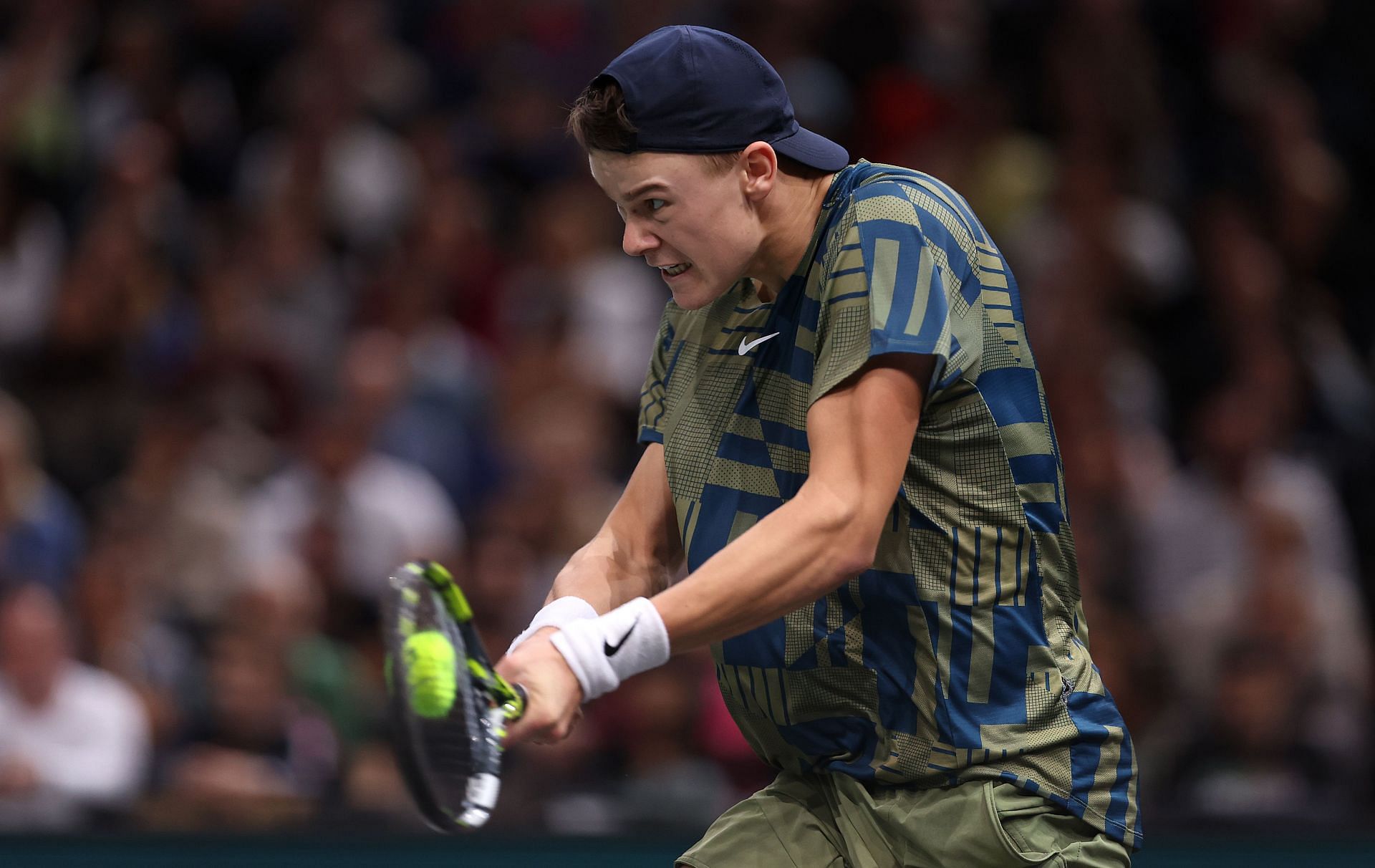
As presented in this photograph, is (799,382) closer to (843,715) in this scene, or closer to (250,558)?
(843,715)

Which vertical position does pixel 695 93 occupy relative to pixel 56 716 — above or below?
above

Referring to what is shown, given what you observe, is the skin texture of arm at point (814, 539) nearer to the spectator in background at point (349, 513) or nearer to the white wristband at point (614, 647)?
the white wristband at point (614, 647)

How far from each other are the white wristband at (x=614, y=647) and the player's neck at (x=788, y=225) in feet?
2.26

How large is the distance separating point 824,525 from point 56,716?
4.62 metres

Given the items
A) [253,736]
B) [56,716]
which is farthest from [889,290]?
[56,716]

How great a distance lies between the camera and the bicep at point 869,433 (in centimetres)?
255

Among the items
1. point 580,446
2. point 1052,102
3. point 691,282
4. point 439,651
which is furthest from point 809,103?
point 439,651

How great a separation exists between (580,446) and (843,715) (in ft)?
13.6

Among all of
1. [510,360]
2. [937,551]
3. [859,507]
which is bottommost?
[510,360]

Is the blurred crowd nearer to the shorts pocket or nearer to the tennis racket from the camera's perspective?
the shorts pocket

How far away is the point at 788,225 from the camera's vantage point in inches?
112

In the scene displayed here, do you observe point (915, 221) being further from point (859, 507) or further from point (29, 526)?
point (29, 526)

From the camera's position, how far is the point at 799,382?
282cm

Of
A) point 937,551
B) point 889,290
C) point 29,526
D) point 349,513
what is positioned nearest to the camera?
point 889,290
